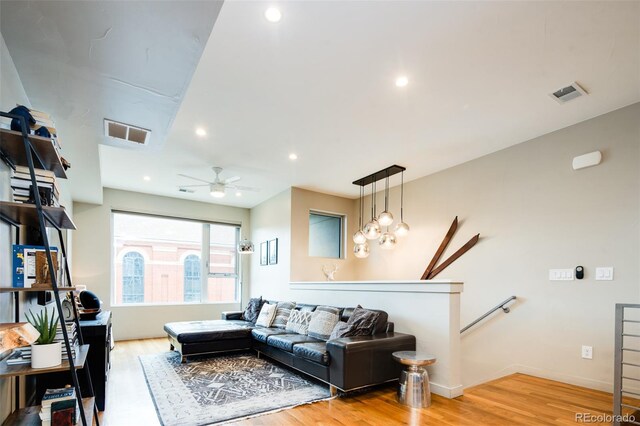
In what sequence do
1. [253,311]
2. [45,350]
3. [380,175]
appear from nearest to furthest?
[45,350], [380,175], [253,311]

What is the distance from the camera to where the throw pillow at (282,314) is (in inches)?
206

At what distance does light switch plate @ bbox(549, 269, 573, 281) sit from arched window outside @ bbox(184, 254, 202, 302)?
645 centimetres

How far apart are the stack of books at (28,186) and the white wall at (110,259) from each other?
5152mm

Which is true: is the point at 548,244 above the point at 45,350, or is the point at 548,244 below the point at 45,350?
above

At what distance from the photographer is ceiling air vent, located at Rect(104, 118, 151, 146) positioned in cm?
263

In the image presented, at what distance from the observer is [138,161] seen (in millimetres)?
5105

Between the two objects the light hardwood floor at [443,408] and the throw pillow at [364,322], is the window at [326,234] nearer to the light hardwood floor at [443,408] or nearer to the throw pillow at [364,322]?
the throw pillow at [364,322]

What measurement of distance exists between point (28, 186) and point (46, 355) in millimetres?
915

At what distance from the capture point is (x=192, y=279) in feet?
24.4

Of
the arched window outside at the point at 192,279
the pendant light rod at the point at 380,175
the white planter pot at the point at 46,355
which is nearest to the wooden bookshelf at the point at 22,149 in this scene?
the white planter pot at the point at 46,355

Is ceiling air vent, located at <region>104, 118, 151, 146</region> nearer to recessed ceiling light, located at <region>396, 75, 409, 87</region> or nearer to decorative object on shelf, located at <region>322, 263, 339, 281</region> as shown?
recessed ceiling light, located at <region>396, 75, 409, 87</region>

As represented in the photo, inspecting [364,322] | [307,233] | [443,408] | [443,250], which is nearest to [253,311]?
[307,233]

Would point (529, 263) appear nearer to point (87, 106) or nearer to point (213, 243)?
point (87, 106)

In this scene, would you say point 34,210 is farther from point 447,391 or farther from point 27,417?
point 447,391
